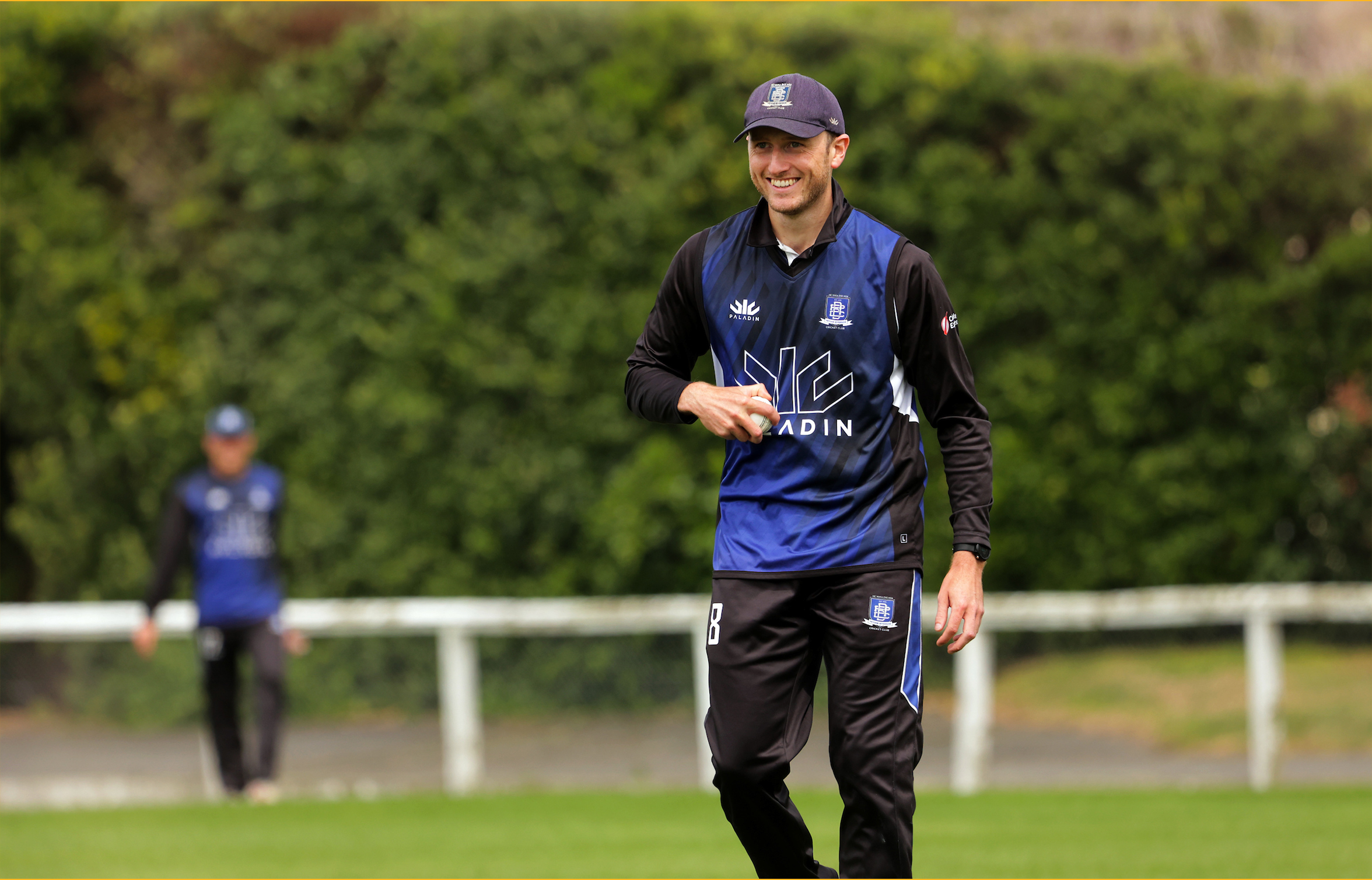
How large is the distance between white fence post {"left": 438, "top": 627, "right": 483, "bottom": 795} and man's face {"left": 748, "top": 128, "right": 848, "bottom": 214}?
19.9 ft

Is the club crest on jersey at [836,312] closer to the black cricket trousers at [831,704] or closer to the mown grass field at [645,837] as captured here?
the black cricket trousers at [831,704]

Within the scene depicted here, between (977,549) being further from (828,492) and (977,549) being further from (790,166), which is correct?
(790,166)

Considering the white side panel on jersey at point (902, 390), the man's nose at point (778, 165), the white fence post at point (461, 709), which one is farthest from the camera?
the white fence post at point (461, 709)

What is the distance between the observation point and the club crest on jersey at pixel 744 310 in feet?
14.1

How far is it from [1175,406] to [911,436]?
723cm

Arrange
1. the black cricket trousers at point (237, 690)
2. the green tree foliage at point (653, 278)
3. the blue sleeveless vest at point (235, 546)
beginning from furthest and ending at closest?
the green tree foliage at point (653, 278) → the blue sleeveless vest at point (235, 546) → the black cricket trousers at point (237, 690)

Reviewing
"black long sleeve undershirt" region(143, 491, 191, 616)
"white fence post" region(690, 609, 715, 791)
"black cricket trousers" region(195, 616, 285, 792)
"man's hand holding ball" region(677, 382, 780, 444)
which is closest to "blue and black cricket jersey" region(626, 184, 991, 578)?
"man's hand holding ball" region(677, 382, 780, 444)

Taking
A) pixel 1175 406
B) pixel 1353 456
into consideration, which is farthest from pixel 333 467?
pixel 1353 456

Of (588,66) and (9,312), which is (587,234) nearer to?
(588,66)

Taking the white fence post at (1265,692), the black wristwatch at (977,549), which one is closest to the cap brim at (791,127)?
the black wristwatch at (977,549)

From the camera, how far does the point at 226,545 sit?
9453 millimetres

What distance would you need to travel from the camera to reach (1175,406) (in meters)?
11.0

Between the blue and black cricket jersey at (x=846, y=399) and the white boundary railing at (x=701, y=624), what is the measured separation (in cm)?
501

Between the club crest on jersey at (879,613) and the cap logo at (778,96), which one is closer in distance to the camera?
the cap logo at (778,96)
